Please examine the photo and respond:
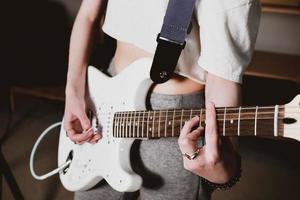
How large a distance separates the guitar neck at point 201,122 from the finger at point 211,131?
1 centimetres

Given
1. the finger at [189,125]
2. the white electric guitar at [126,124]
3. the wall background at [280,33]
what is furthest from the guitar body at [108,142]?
the wall background at [280,33]

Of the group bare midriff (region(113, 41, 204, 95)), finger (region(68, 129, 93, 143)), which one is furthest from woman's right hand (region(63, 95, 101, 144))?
bare midriff (region(113, 41, 204, 95))

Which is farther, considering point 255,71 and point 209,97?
point 255,71

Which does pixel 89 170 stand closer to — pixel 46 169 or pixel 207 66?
pixel 207 66

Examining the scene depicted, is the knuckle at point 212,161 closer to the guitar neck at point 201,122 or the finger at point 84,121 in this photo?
the guitar neck at point 201,122

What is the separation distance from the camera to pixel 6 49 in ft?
8.07

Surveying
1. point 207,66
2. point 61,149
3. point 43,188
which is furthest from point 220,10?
point 43,188

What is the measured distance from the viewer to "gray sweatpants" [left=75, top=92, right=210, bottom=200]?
81 centimetres

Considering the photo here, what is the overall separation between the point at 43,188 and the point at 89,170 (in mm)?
997

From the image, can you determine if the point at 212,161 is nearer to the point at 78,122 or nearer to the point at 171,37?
the point at 171,37

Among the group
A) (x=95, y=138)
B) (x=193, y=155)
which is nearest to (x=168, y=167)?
(x=193, y=155)

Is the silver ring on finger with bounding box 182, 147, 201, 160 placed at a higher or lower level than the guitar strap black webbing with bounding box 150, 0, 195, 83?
lower

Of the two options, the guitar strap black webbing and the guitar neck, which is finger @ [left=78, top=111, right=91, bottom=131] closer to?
the guitar neck

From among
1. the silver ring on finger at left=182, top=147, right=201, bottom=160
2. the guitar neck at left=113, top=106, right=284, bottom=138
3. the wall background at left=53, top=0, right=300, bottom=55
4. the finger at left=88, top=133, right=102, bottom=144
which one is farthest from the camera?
the wall background at left=53, top=0, right=300, bottom=55
